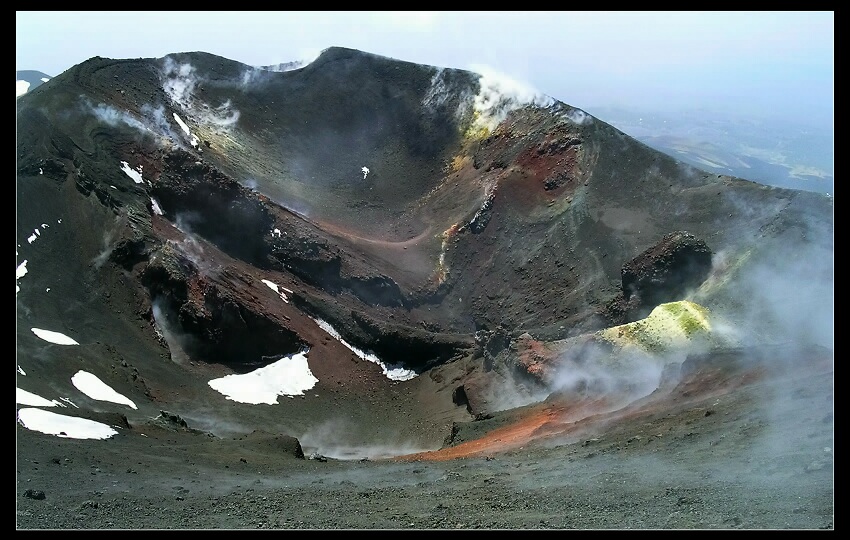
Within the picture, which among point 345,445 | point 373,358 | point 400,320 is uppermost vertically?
point 400,320

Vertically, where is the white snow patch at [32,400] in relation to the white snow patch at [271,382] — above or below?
above

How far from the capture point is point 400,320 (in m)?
42.1

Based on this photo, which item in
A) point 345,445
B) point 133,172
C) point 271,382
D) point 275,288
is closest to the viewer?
point 345,445

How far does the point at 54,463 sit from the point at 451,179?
46.9 metres

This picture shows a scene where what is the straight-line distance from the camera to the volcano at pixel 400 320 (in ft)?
50.4

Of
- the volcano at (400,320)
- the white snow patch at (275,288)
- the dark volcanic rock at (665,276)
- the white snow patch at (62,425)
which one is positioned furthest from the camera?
the white snow patch at (275,288)

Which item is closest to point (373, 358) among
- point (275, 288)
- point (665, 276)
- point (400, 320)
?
point (400, 320)

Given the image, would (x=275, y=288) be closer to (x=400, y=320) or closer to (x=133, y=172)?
(x=400, y=320)

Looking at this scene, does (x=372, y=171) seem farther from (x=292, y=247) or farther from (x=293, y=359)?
(x=293, y=359)

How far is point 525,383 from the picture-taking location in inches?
1278

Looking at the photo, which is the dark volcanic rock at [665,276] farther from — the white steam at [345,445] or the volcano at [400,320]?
the white steam at [345,445]

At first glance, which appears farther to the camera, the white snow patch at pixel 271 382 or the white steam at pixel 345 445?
the white snow patch at pixel 271 382

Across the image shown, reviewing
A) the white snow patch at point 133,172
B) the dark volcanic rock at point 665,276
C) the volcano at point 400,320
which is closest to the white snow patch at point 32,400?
the volcano at point 400,320

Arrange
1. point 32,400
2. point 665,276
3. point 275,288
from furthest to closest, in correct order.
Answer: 1. point 275,288
2. point 665,276
3. point 32,400
